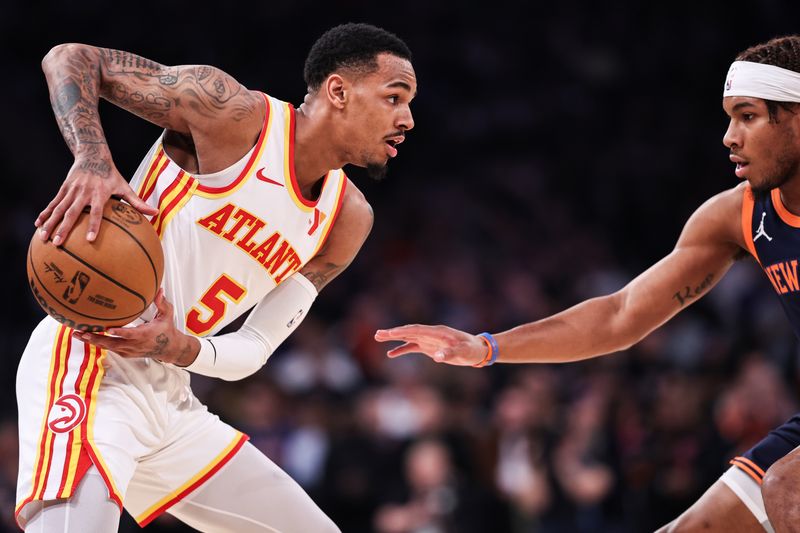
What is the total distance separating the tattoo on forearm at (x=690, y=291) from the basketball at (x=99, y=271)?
2356mm

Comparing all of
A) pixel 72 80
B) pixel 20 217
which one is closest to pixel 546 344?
pixel 72 80

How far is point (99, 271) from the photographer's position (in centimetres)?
339

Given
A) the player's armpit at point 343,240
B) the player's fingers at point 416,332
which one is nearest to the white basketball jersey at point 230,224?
the player's armpit at point 343,240

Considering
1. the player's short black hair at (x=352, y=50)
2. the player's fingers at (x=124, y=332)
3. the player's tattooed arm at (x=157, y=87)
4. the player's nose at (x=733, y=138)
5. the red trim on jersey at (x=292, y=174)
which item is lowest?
the player's fingers at (x=124, y=332)

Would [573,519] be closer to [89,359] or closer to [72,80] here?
[89,359]

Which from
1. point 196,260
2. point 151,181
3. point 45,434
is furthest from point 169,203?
point 45,434

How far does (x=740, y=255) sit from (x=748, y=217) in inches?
12.8

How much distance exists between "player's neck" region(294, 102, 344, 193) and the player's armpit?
223 millimetres

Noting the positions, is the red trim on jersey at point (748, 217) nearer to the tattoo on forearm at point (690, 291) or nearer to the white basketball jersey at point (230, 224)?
the tattoo on forearm at point (690, 291)

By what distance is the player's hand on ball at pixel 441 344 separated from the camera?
4.17m

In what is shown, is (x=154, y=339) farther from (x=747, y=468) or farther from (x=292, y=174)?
(x=747, y=468)

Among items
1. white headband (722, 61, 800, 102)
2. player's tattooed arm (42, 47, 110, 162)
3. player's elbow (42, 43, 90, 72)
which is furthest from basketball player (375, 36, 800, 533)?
player's elbow (42, 43, 90, 72)

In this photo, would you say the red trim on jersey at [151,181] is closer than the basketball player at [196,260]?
No

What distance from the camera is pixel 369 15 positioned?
11953mm
